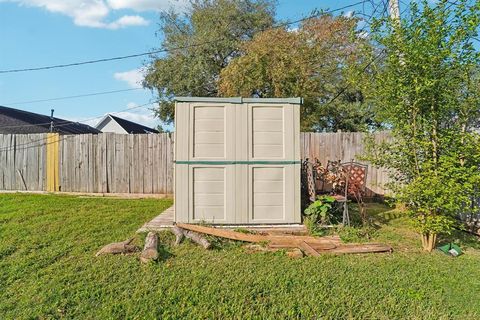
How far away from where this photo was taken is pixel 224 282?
3.12 m

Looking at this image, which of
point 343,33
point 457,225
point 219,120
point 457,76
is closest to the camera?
point 457,76

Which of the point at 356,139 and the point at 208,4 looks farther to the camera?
the point at 208,4

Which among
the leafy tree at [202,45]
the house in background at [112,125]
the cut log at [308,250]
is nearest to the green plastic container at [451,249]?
the cut log at [308,250]

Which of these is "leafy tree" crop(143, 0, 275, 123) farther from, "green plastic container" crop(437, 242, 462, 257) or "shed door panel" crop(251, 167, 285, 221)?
"green plastic container" crop(437, 242, 462, 257)

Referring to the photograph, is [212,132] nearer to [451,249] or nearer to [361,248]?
[361,248]

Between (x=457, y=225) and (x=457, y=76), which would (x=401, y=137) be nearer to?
(x=457, y=76)

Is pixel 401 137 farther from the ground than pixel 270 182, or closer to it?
farther from the ground

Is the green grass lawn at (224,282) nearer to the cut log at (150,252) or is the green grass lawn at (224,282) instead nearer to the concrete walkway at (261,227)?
the cut log at (150,252)

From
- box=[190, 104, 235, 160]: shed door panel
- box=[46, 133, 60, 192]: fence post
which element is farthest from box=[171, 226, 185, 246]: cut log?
box=[46, 133, 60, 192]: fence post

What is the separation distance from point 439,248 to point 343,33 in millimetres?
11023

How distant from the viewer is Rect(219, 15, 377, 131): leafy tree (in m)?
11.0

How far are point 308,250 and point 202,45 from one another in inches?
490

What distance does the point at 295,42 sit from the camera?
474 inches

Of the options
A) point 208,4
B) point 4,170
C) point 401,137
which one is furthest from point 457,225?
point 208,4
